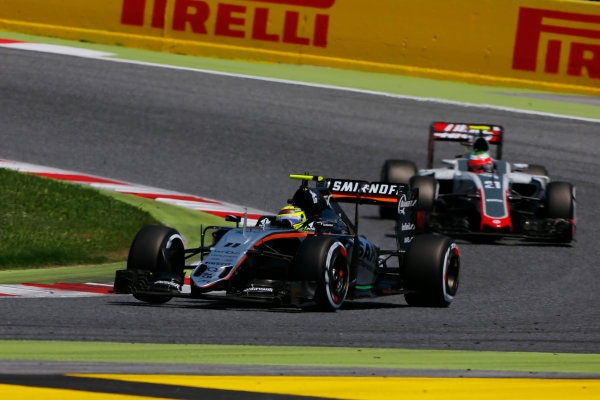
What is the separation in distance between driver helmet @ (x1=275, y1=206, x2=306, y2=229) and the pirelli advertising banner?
36.4 feet

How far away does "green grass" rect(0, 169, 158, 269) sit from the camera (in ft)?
42.0

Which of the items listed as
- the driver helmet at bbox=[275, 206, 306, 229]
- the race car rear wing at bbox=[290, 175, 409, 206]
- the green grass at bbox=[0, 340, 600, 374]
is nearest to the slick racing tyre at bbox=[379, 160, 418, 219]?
the race car rear wing at bbox=[290, 175, 409, 206]

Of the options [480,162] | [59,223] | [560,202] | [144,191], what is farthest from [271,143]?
[59,223]

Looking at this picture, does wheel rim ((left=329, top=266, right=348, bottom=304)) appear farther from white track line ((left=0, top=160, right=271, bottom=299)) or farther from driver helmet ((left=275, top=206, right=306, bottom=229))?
white track line ((left=0, top=160, right=271, bottom=299))

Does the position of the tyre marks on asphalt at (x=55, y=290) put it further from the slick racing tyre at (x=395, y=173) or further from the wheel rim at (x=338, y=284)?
the slick racing tyre at (x=395, y=173)

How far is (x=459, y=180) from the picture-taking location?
16.1m

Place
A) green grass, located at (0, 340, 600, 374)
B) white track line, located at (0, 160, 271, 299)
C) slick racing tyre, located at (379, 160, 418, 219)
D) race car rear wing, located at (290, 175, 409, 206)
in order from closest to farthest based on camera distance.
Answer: green grass, located at (0, 340, 600, 374) < race car rear wing, located at (290, 175, 409, 206) < white track line, located at (0, 160, 271, 299) < slick racing tyre, located at (379, 160, 418, 219)

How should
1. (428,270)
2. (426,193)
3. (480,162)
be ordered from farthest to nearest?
(480,162), (426,193), (428,270)

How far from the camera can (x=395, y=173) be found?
663 inches

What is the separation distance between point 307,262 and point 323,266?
13 cm

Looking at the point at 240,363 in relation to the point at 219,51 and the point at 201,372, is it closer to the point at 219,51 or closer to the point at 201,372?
the point at 201,372

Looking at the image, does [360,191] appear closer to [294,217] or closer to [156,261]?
[294,217]

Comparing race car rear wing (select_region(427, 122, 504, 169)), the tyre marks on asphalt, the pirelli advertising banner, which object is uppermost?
the pirelli advertising banner

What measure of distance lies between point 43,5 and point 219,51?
322 cm
